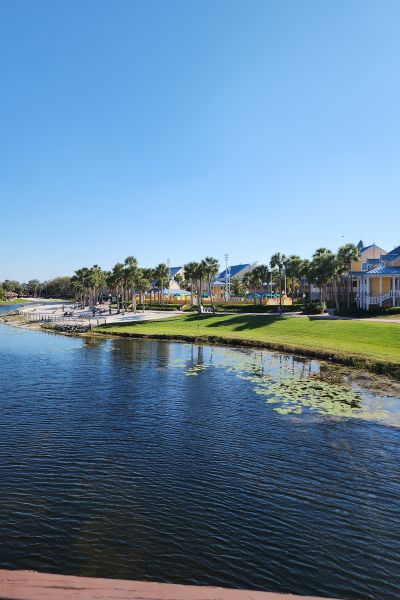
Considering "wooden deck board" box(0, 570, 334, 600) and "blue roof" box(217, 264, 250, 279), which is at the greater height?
"blue roof" box(217, 264, 250, 279)

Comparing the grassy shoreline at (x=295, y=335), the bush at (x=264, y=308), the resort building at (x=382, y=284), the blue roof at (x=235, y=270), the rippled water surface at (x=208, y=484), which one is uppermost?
the blue roof at (x=235, y=270)

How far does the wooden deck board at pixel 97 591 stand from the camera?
6.07 metres

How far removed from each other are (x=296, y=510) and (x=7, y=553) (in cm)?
786

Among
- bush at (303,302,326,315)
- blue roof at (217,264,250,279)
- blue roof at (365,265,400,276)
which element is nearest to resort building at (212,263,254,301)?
blue roof at (217,264,250,279)

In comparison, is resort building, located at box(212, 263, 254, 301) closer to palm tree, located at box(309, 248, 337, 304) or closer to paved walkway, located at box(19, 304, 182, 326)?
paved walkway, located at box(19, 304, 182, 326)

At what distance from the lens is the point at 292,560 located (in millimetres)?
10398

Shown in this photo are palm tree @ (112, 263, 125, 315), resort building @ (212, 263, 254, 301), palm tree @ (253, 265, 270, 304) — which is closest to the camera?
palm tree @ (253, 265, 270, 304)

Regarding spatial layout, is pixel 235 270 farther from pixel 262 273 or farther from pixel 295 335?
pixel 295 335

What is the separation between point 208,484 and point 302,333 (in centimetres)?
3848

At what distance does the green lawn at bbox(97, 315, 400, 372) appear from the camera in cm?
3684

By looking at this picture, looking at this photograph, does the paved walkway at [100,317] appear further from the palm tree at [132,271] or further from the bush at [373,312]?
the bush at [373,312]

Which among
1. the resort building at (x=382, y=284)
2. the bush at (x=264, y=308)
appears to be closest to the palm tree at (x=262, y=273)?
the bush at (x=264, y=308)

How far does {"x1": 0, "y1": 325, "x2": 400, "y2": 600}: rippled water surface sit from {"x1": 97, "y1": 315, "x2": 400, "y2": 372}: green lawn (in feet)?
30.4

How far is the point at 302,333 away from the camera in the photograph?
50812 mm
